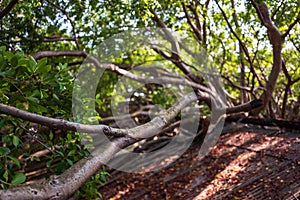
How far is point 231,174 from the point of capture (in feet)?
11.1

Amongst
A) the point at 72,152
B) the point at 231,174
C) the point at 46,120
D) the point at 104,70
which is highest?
the point at 104,70

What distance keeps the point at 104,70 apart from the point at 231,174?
2279mm

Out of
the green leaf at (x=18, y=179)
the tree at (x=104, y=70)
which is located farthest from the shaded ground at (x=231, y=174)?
the green leaf at (x=18, y=179)

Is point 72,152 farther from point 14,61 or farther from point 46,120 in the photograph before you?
point 14,61

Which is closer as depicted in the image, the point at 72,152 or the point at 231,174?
the point at 72,152

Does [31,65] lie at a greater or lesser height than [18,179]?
greater

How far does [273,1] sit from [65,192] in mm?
2942

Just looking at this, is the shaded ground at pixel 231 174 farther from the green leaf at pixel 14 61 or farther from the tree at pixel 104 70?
the green leaf at pixel 14 61

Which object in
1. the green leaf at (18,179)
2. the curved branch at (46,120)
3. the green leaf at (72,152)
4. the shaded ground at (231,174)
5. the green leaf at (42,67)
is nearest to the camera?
the green leaf at (18,179)

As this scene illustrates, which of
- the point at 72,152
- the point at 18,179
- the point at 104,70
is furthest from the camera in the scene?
the point at 104,70

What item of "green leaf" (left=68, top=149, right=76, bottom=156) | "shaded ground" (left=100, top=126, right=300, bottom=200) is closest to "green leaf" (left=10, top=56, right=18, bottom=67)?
"green leaf" (left=68, top=149, right=76, bottom=156)

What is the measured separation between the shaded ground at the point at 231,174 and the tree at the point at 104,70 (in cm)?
50

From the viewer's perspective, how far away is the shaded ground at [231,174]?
9.61 feet

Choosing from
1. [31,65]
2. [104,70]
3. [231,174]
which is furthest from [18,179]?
[104,70]
